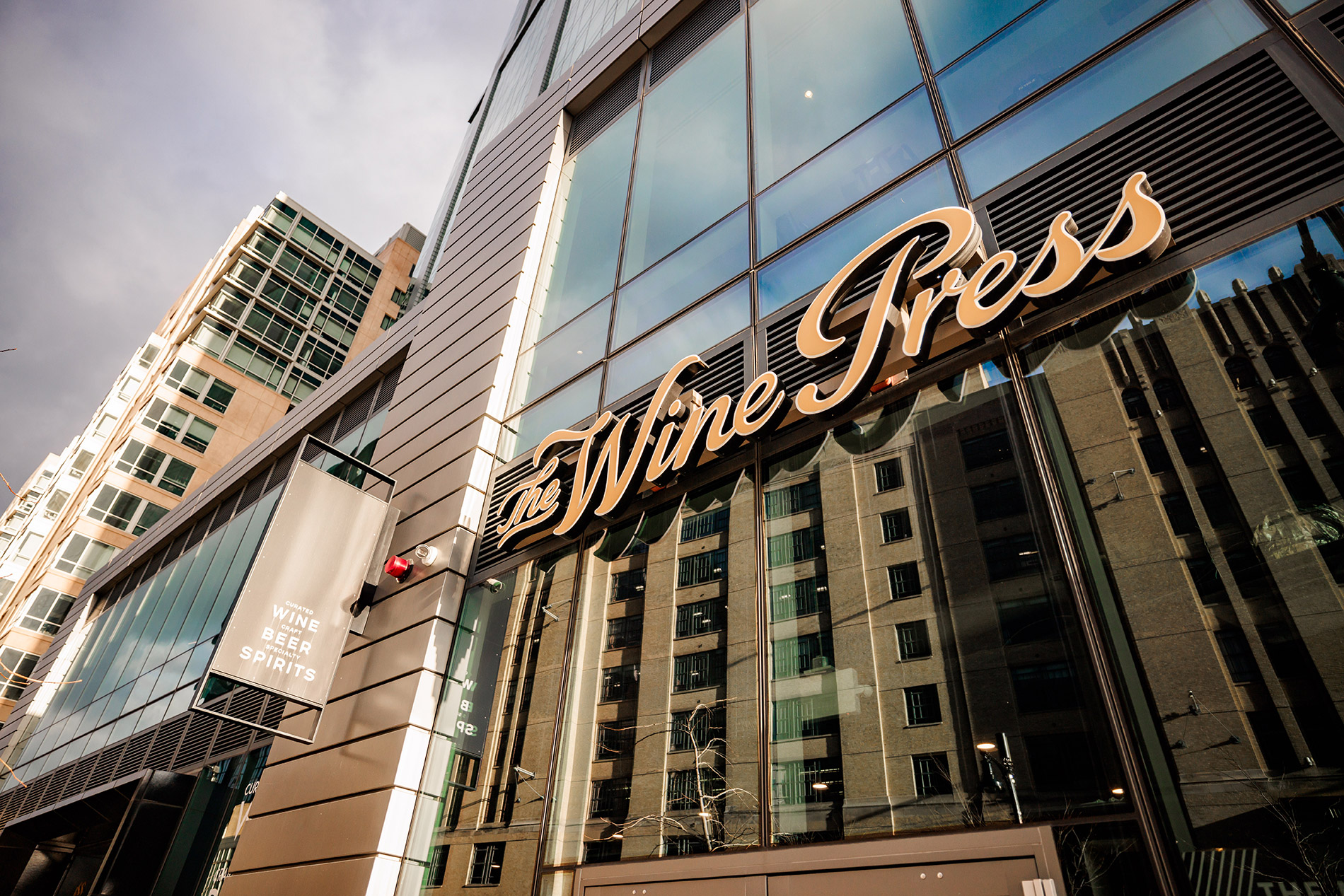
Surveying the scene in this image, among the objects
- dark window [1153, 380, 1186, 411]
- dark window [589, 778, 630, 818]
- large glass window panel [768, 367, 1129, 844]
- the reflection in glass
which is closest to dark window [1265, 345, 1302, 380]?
dark window [1153, 380, 1186, 411]

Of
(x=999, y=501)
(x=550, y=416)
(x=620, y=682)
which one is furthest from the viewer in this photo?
(x=550, y=416)

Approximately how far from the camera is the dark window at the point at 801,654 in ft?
20.8

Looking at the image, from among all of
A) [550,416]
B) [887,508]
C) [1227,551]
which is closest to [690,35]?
[550,416]

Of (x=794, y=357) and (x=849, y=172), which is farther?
(x=849, y=172)

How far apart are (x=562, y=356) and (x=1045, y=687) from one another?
8.91 m

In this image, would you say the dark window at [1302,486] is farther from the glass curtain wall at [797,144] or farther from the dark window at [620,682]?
the dark window at [620,682]

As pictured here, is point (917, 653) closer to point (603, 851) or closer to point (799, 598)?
point (799, 598)

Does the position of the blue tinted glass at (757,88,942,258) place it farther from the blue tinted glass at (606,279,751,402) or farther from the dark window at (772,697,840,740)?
the dark window at (772,697,840,740)

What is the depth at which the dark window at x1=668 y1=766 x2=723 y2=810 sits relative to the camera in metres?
6.53

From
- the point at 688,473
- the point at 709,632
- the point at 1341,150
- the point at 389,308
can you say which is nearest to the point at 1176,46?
the point at 1341,150

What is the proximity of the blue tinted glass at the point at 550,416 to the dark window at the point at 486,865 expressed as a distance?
542 centimetres

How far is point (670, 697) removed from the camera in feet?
24.0

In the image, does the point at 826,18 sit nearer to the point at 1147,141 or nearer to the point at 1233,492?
the point at 1147,141

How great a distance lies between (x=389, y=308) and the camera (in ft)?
182
